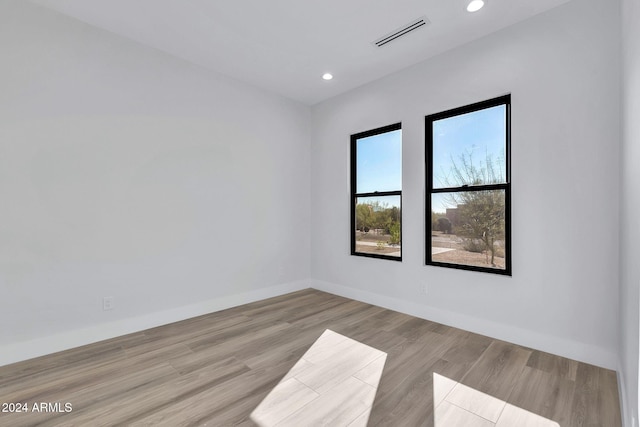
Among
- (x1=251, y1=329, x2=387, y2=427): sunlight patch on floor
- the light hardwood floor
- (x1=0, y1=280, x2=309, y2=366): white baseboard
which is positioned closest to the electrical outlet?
(x1=0, y1=280, x2=309, y2=366): white baseboard

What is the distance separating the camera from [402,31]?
2.81 metres

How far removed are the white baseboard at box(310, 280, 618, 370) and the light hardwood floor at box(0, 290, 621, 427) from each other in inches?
2.8

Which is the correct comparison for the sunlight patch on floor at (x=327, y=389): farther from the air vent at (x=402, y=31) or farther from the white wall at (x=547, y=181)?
the air vent at (x=402, y=31)

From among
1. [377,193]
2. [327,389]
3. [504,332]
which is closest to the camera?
[327,389]

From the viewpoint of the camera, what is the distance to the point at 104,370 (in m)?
2.22

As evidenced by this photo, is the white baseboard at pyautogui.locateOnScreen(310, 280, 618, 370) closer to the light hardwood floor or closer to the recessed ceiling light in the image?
the light hardwood floor

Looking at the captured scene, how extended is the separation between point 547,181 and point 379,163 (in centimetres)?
188

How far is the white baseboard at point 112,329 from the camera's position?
2369 mm

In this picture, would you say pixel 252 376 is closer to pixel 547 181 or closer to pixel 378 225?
pixel 378 225

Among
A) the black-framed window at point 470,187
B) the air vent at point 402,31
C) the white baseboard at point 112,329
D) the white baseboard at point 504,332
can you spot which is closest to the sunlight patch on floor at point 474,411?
the white baseboard at point 504,332

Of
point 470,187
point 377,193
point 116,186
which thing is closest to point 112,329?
point 116,186

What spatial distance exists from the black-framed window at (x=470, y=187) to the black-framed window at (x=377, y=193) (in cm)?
46

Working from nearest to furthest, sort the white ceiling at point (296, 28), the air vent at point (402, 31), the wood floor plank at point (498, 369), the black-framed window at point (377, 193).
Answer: the wood floor plank at point (498, 369) < the white ceiling at point (296, 28) < the air vent at point (402, 31) < the black-framed window at point (377, 193)

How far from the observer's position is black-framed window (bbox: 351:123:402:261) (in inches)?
147
